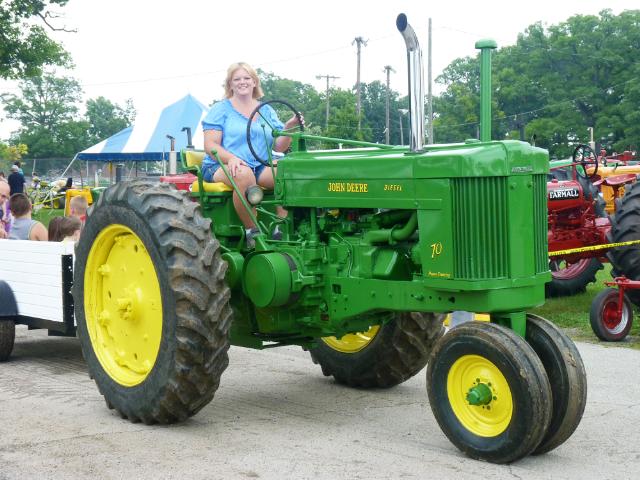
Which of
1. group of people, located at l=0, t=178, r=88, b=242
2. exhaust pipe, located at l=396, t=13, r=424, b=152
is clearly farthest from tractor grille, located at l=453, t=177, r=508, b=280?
group of people, located at l=0, t=178, r=88, b=242

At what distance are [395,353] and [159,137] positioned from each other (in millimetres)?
19390

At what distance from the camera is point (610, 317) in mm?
8625

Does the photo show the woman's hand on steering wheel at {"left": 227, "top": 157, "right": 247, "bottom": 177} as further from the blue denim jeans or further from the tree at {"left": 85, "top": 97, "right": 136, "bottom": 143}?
the tree at {"left": 85, "top": 97, "right": 136, "bottom": 143}

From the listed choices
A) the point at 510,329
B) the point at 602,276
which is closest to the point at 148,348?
the point at 510,329

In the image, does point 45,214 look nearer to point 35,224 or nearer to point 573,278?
point 573,278

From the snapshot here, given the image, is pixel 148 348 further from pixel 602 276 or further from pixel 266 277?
pixel 602 276

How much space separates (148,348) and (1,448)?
105cm

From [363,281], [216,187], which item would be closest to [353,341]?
[363,281]

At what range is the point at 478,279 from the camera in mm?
4555

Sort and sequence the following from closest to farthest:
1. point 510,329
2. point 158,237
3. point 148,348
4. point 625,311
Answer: point 510,329, point 158,237, point 148,348, point 625,311

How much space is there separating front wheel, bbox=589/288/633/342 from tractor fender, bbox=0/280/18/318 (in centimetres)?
500

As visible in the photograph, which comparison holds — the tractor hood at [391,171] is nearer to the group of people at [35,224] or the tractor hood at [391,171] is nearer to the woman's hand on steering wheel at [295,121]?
the woman's hand on steering wheel at [295,121]

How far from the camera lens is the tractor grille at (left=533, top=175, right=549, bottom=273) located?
472 centimetres

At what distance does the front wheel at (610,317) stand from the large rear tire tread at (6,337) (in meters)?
5.03
